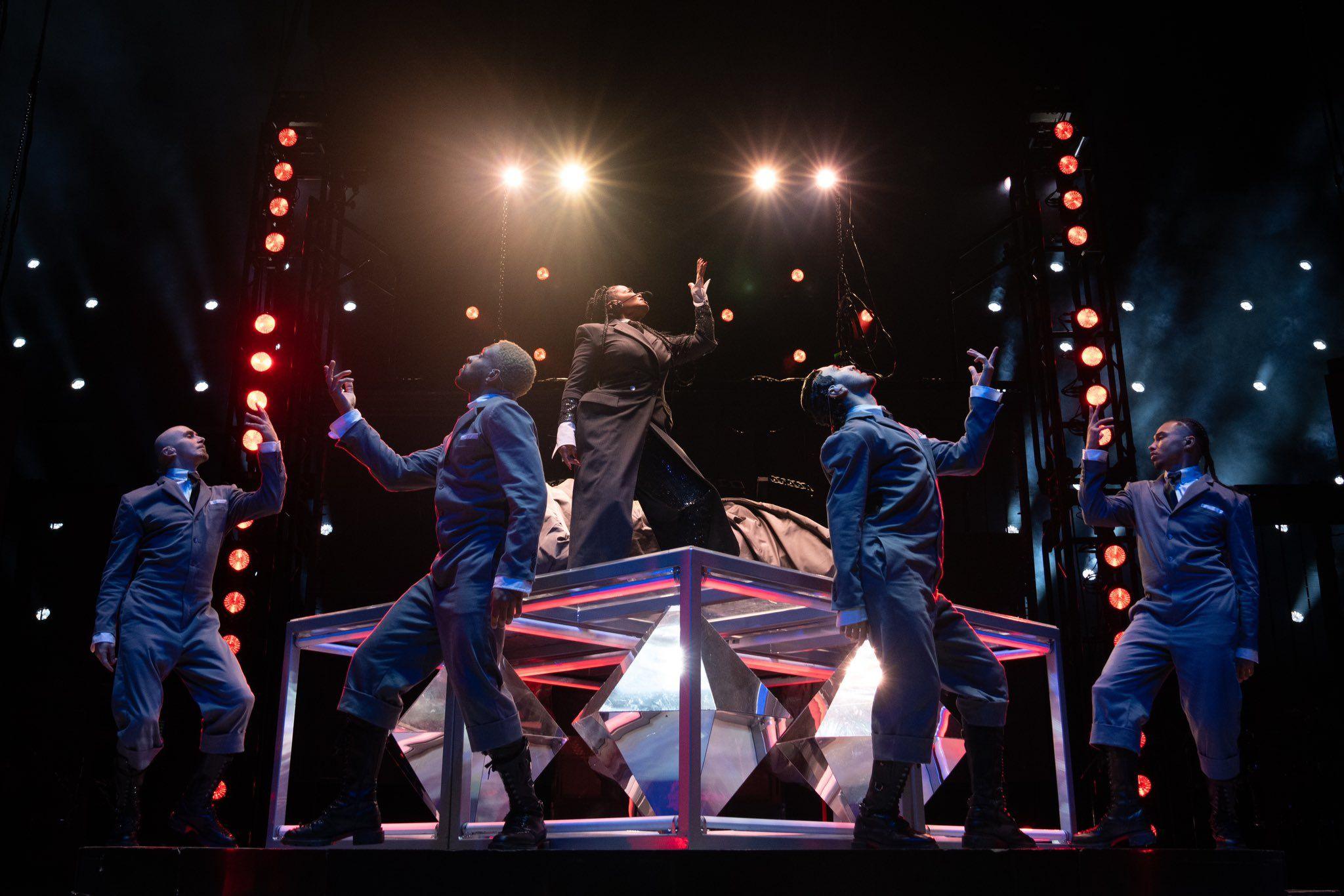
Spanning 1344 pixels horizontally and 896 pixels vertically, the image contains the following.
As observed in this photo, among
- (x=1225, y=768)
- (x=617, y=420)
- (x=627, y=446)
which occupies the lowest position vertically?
(x=1225, y=768)

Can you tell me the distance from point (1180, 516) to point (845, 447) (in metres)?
1.67

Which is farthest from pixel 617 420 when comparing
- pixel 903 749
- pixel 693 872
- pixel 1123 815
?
pixel 1123 815

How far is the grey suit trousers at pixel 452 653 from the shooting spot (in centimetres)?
323

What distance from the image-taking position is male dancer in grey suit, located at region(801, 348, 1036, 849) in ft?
10.5

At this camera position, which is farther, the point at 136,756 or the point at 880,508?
the point at 136,756

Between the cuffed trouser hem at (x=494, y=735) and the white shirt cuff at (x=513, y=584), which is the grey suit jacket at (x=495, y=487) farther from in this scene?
the cuffed trouser hem at (x=494, y=735)

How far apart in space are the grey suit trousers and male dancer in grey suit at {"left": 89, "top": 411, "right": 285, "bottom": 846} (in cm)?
95

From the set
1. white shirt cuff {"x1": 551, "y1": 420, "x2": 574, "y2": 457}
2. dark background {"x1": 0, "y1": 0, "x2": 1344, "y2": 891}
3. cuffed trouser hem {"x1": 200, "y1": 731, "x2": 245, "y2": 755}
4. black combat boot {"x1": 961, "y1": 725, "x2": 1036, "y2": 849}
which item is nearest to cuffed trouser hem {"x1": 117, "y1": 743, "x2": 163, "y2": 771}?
cuffed trouser hem {"x1": 200, "y1": 731, "x2": 245, "y2": 755}

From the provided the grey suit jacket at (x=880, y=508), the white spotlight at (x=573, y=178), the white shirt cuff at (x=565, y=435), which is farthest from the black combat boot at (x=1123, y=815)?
the white spotlight at (x=573, y=178)

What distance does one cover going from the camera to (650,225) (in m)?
9.86

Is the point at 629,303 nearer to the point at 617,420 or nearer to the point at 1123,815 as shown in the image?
the point at 617,420

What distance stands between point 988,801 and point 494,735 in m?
1.55

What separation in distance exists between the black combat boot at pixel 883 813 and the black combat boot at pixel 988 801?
0.66 ft

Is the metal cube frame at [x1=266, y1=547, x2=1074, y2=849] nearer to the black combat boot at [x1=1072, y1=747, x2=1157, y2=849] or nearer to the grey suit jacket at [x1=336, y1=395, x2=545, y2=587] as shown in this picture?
the black combat boot at [x1=1072, y1=747, x2=1157, y2=849]
